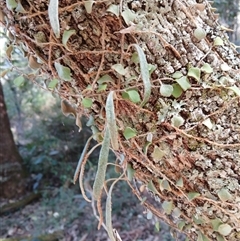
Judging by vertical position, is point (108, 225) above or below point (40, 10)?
below

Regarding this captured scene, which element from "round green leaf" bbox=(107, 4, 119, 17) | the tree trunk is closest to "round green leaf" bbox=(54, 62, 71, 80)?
"round green leaf" bbox=(107, 4, 119, 17)

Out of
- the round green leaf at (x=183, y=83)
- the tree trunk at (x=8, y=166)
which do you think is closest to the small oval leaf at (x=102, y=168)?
the round green leaf at (x=183, y=83)

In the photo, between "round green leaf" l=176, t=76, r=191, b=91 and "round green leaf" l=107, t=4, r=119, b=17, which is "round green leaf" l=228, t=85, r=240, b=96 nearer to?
"round green leaf" l=176, t=76, r=191, b=91

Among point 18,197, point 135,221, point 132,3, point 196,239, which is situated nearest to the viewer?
point 132,3

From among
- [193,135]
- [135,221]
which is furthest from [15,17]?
[135,221]

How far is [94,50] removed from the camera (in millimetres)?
475

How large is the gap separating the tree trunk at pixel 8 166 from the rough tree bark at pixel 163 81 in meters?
2.88

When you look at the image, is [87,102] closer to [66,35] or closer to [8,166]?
[66,35]

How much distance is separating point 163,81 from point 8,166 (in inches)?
120

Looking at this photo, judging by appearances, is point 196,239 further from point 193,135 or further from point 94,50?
point 94,50

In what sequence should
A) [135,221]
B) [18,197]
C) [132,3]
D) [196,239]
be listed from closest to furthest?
[132,3] → [196,239] → [135,221] → [18,197]

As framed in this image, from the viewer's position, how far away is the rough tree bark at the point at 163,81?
469 mm

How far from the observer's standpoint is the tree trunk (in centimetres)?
321

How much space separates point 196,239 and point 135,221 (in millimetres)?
2030
